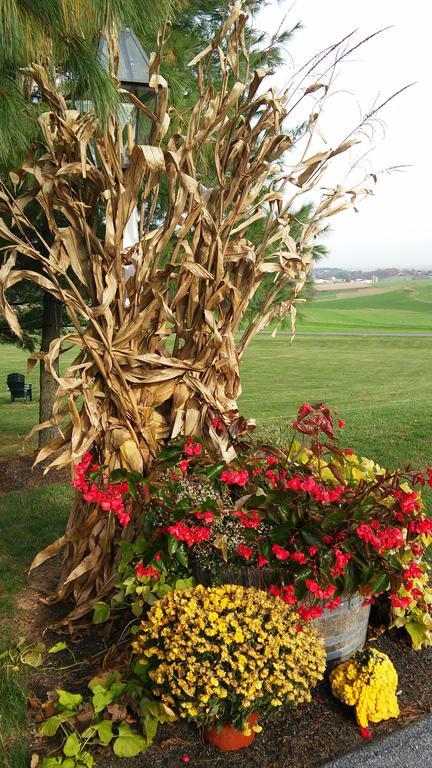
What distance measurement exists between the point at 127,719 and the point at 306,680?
0.65 metres

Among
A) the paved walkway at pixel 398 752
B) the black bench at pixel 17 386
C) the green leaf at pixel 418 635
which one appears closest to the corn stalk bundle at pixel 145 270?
the green leaf at pixel 418 635

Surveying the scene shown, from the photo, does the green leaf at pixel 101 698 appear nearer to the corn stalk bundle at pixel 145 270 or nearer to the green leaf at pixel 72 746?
the green leaf at pixel 72 746

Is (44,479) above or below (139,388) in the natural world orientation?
below

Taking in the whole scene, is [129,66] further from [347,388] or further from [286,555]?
[347,388]

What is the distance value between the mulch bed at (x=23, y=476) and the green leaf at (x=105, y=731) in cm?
349

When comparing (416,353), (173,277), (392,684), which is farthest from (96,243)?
(416,353)

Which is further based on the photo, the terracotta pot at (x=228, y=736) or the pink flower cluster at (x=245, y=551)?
the pink flower cluster at (x=245, y=551)

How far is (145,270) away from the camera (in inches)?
114

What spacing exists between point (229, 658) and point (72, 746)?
1.93 ft

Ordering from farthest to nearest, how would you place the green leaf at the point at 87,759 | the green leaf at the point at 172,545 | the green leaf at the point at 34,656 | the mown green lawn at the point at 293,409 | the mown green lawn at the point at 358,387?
the mown green lawn at the point at 358,387 < the mown green lawn at the point at 293,409 < the green leaf at the point at 34,656 < the green leaf at the point at 172,545 < the green leaf at the point at 87,759

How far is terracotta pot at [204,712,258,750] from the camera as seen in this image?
2.21 metres

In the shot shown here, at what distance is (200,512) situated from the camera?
2562 mm

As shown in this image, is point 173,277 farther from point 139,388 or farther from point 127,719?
point 127,719

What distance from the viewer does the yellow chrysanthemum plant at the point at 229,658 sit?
215 cm
